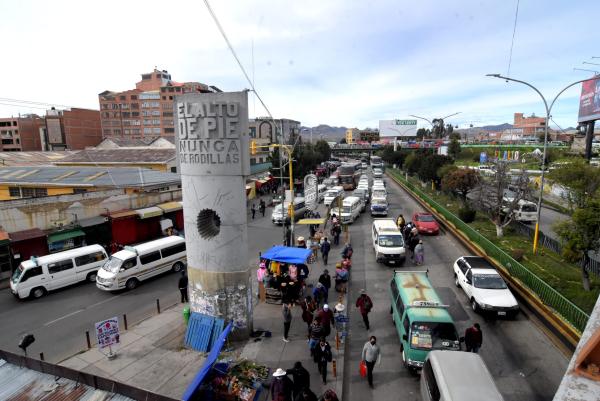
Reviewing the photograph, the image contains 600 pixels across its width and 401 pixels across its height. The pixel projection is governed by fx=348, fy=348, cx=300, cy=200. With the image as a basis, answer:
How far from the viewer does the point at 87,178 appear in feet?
89.4

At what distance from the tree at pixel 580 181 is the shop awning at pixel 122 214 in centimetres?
2535

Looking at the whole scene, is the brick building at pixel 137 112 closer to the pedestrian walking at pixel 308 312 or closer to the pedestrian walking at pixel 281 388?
the pedestrian walking at pixel 308 312

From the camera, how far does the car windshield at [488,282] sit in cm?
1295

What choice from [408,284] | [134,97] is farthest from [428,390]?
[134,97]

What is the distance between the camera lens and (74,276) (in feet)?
54.6

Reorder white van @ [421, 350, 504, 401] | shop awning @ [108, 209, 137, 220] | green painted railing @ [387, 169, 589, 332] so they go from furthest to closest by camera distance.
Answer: shop awning @ [108, 209, 137, 220], green painted railing @ [387, 169, 589, 332], white van @ [421, 350, 504, 401]

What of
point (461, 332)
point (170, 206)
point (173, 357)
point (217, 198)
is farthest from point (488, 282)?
point (170, 206)

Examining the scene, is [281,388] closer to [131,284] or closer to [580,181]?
[131,284]

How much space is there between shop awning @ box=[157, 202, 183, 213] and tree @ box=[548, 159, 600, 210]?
2427 centimetres

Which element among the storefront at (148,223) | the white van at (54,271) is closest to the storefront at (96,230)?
the storefront at (148,223)

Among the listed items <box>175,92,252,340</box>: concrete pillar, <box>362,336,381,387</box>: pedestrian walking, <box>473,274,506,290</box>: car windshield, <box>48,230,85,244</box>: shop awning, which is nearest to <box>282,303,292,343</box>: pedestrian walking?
<box>175,92,252,340</box>: concrete pillar

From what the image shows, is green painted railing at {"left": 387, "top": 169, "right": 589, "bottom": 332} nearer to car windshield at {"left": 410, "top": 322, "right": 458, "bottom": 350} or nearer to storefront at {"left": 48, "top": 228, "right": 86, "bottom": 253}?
car windshield at {"left": 410, "top": 322, "right": 458, "bottom": 350}

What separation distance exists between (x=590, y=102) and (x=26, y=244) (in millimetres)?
46320

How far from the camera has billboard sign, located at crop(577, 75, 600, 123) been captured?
105 feet
